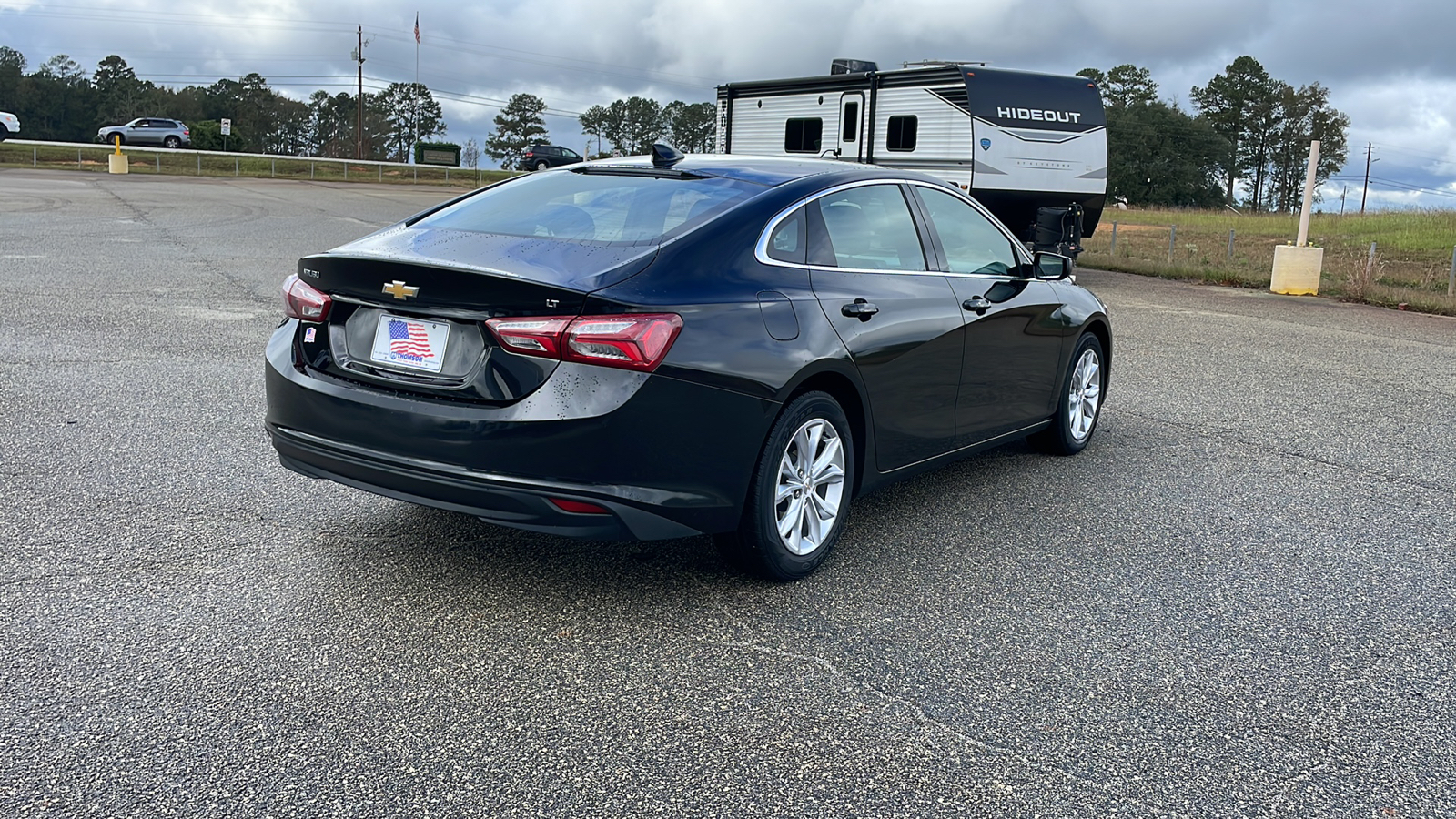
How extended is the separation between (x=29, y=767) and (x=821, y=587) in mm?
2487

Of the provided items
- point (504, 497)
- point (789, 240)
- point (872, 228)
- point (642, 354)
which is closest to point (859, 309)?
point (789, 240)

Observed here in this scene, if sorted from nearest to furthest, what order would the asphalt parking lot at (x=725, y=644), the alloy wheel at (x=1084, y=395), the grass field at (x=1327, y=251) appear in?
the asphalt parking lot at (x=725, y=644), the alloy wheel at (x=1084, y=395), the grass field at (x=1327, y=251)

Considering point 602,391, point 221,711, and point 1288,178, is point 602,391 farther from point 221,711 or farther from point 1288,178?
point 1288,178

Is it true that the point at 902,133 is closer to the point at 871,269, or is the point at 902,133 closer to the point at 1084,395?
the point at 1084,395

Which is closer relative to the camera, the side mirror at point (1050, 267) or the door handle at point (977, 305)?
the door handle at point (977, 305)

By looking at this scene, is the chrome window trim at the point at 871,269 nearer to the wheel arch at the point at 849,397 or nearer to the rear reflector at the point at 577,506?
the wheel arch at the point at 849,397

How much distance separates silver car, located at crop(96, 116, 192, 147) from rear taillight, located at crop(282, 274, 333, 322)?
64478 millimetres

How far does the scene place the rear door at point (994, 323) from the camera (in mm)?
5289

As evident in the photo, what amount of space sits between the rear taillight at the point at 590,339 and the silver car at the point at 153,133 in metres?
65.4

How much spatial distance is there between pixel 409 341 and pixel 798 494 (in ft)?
4.74

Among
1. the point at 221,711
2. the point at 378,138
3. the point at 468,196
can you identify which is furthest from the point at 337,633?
the point at 378,138

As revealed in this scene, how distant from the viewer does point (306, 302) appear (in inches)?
164

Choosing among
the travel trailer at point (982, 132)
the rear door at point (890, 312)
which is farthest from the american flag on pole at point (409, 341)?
the travel trailer at point (982, 132)

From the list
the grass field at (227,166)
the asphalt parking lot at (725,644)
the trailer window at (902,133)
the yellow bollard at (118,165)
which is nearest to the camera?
the asphalt parking lot at (725,644)
